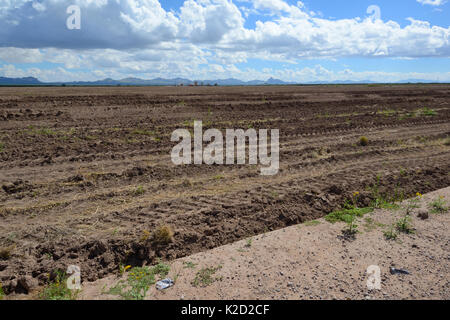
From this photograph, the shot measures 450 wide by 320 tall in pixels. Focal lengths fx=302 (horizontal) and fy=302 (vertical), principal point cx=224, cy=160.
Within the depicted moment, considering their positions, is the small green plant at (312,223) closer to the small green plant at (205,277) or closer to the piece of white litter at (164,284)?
the small green plant at (205,277)

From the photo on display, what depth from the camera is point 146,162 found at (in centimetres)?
814

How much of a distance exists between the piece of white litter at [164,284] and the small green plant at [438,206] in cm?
513

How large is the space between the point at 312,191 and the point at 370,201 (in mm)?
1187

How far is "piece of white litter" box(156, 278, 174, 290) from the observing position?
3.76 m

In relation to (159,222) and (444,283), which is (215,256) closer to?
(159,222)

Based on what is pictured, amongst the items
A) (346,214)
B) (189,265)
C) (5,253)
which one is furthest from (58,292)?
(346,214)

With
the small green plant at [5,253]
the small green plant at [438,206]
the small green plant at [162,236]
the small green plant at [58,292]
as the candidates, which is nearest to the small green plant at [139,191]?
the small green plant at [162,236]

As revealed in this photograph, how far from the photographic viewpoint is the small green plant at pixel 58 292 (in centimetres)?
357

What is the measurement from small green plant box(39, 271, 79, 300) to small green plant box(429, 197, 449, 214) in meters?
6.28

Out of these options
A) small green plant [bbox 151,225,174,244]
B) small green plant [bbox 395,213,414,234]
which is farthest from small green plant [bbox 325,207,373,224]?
small green plant [bbox 151,225,174,244]

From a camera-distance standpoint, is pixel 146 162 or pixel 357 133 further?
pixel 357 133

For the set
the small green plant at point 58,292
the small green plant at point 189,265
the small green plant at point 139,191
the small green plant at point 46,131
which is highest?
the small green plant at point 46,131

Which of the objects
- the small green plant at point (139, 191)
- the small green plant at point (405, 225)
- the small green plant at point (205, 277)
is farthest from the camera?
the small green plant at point (139, 191)
